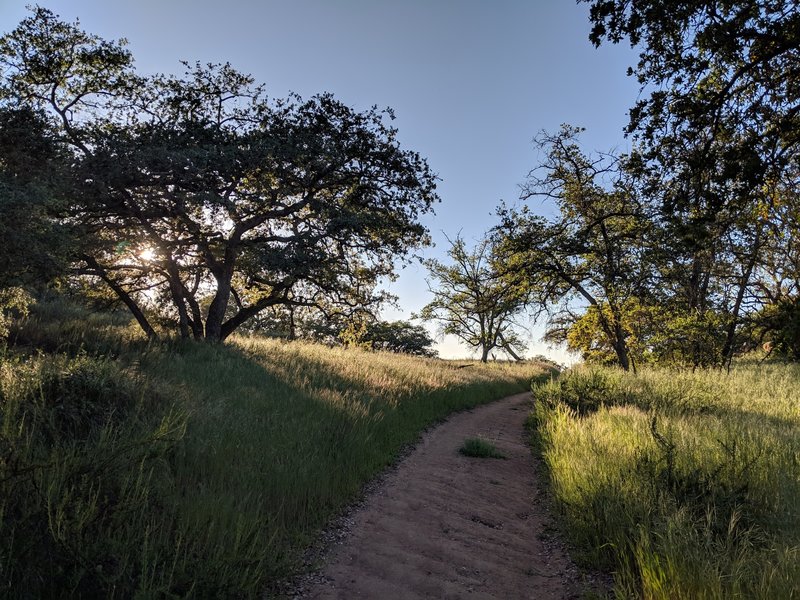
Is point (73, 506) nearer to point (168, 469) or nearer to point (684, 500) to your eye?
point (168, 469)

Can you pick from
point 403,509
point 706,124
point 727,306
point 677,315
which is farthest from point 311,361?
point 727,306

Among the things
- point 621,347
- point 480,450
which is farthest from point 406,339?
point 480,450

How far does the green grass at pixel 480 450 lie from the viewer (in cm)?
938

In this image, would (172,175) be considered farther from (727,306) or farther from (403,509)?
(727,306)

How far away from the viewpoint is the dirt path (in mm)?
4273

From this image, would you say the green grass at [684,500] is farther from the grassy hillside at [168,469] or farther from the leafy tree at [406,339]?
the leafy tree at [406,339]

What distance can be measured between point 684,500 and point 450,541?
2.65 m

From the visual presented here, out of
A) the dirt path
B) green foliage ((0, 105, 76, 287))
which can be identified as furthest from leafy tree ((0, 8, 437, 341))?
the dirt path

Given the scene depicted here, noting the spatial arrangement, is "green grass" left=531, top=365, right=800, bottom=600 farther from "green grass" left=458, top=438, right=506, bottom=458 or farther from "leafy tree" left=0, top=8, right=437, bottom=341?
"leafy tree" left=0, top=8, right=437, bottom=341

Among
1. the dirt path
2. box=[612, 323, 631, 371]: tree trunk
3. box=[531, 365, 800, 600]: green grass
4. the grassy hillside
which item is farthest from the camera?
box=[612, 323, 631, 371]: tree trunk

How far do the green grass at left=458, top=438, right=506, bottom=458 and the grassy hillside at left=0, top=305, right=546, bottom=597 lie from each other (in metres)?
1.37

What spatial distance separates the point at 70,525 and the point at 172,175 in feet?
46.0

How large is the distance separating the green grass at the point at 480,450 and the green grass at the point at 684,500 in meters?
1.02

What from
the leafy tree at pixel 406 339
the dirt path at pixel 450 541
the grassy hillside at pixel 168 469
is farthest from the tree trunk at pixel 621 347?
the leafy tree at pixel 406 339
